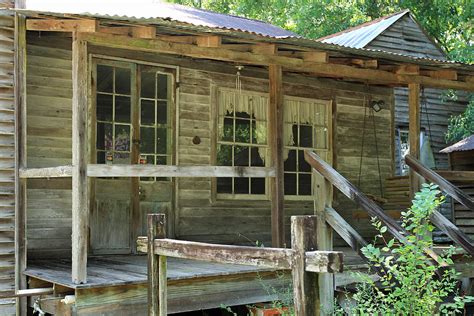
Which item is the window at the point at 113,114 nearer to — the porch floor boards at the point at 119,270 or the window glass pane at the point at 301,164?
the porch floor boards at the point at 119,270

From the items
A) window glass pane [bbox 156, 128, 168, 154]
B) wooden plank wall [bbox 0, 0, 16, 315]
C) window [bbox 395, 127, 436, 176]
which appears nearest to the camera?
wooden plank wall [bbox 0, 0, 16, 315]

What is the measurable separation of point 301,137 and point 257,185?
4.09 ft

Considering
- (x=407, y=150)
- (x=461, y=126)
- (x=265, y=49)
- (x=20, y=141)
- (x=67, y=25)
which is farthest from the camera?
(x=407, y=150)

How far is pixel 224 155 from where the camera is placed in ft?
33.0

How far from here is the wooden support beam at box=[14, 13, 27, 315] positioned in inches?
291

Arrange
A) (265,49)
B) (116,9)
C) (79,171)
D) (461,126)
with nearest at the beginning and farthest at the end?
(79,171) → (265,49) → (116,9) → (461,126)

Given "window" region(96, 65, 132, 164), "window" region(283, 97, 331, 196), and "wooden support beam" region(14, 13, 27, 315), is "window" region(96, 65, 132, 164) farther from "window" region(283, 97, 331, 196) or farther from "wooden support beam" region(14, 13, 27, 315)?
"window" region(283, 97, 331, 196)

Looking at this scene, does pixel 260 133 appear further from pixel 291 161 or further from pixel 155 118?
pixel 155 118

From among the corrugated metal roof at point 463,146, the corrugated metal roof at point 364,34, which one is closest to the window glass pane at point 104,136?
the corrugated metal roof at point 364,34

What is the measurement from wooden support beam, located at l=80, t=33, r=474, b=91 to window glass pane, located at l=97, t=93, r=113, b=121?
1.62m

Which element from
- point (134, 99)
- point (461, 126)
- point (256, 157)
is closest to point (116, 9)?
point (134, 99)

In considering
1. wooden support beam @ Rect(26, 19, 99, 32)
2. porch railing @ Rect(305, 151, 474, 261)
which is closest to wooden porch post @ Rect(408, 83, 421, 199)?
porch railing @ Rect(305, 151, 474, 261)

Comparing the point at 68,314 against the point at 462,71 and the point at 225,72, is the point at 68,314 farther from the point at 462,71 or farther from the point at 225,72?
the point at 462,71

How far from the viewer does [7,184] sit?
748 cm
